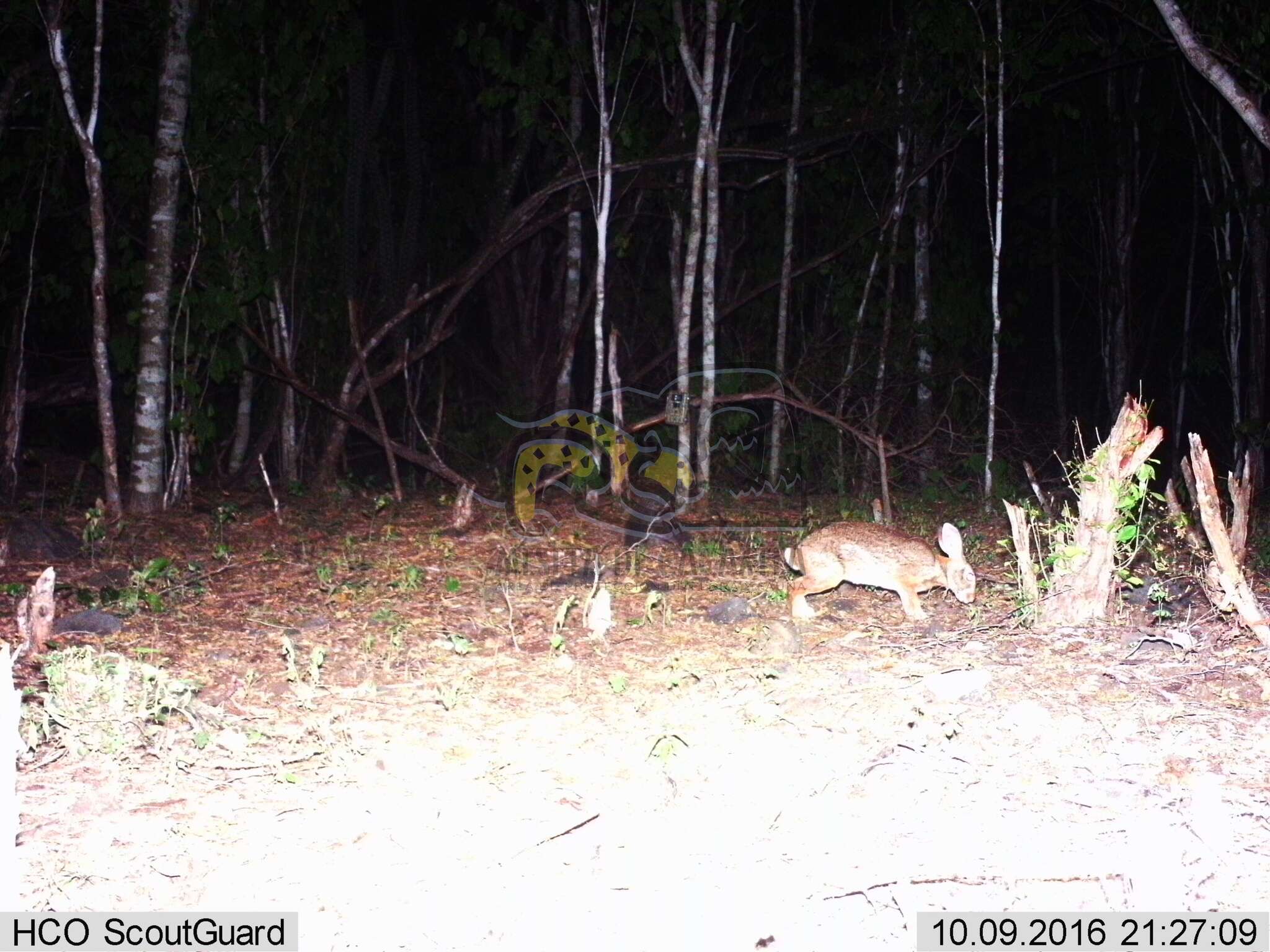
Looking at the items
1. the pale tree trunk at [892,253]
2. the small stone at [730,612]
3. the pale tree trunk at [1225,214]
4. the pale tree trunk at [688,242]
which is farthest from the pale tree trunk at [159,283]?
the pale tree trunk at [1225,214]

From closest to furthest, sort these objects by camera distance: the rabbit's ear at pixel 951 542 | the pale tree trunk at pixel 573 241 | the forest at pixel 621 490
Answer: the forest at pixel 621 490 < the rabbit's ear at pixel 951 542 < the pale tree trunk at pixel 573 241

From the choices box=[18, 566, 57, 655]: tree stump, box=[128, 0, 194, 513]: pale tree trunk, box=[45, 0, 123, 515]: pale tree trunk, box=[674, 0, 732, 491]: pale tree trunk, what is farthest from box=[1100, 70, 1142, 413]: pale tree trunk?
box=[18, 566, 57, 655]: tree stump

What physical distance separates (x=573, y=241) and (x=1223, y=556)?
34.0ft

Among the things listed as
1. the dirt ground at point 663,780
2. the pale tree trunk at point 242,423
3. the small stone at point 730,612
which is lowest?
the dirt ground at point 663,780

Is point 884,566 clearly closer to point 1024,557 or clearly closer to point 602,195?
point 1024,557

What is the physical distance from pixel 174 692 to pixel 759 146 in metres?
10.3

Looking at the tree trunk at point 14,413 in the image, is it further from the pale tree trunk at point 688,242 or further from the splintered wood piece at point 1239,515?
the splintered wood piece at point 1239,515

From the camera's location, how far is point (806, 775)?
17.6ft

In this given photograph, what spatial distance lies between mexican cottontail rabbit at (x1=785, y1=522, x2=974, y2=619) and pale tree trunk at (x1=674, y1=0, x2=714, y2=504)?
4.42 metres

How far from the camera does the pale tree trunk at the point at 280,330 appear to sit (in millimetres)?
13508

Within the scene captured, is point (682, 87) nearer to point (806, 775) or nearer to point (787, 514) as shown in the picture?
point (787, 514)

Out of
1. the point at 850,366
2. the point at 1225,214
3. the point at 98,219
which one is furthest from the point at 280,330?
the point at 1225,214

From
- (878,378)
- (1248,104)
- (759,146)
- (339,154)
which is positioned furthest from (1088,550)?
(339,154)

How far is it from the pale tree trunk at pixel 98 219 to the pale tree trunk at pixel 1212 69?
9.17 m
